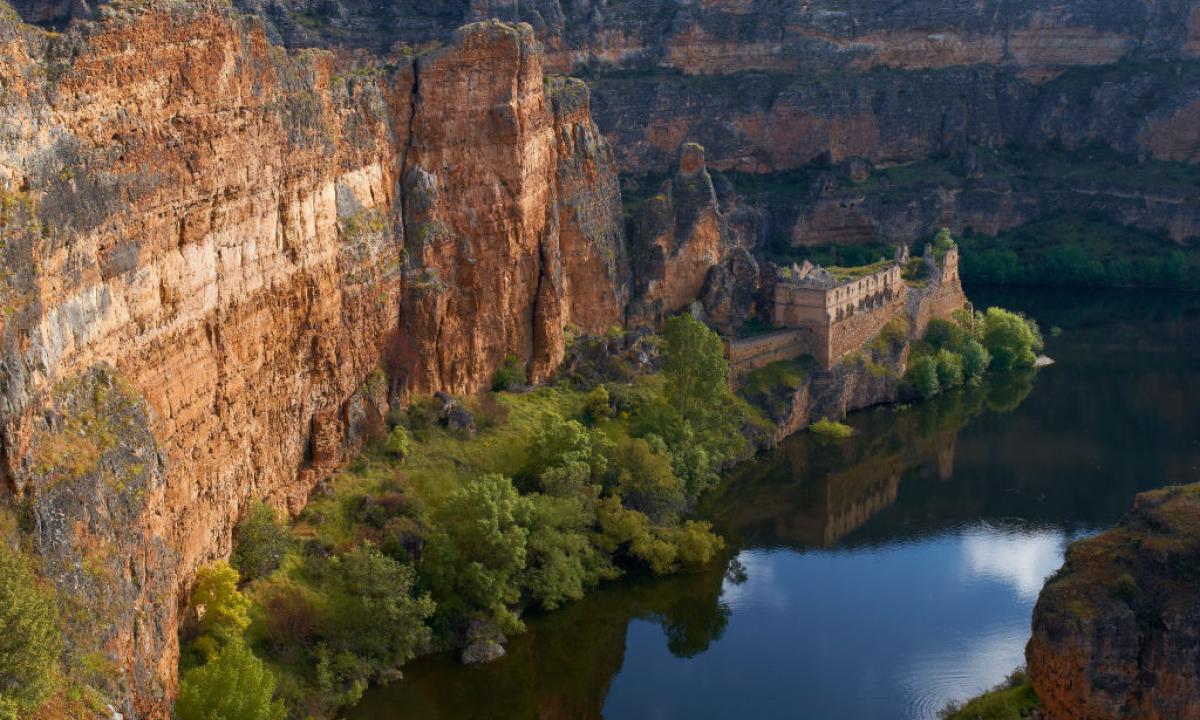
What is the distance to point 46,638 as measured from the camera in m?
27.6

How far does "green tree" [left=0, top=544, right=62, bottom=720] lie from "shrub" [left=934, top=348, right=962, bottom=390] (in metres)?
46.6

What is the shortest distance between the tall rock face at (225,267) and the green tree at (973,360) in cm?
1832

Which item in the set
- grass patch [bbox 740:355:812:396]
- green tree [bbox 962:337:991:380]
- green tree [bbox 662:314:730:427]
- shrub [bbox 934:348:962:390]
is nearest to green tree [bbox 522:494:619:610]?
green tree [bbox 662:314:730:427]

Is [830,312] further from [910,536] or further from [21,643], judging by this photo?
[21,643]

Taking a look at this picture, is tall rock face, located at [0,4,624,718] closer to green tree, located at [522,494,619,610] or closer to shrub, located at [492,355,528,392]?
shrub, located at [492,355,528,392]

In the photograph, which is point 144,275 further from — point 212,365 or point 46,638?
point 46,638

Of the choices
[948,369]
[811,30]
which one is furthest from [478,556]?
[811,30]

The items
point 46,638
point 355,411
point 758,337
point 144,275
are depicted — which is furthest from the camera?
point 758,337

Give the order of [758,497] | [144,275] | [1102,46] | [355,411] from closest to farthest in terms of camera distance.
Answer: [144,275], [355,411], [758,497], [1102,46]

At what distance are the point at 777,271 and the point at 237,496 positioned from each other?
30.4m

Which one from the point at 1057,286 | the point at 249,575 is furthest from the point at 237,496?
the point at 1057,286

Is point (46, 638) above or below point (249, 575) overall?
above

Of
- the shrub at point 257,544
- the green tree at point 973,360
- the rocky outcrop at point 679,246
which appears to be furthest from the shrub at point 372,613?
the green tree at point 973,360

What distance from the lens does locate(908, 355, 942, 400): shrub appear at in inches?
2574
